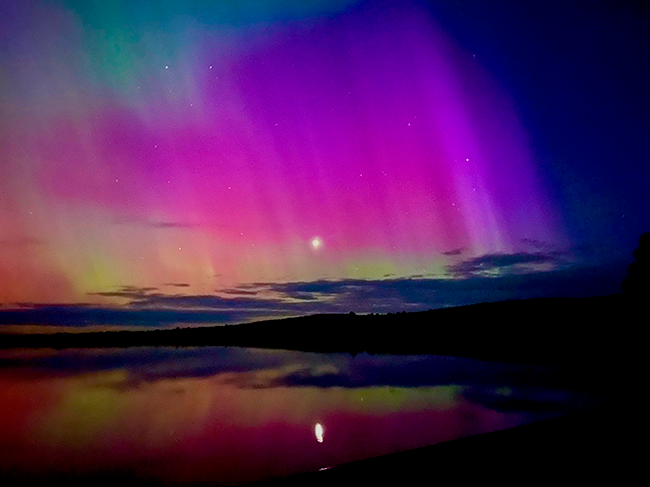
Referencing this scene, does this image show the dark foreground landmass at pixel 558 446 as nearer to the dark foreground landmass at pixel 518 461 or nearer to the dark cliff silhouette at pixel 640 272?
the dark foreground landmass at pixel 518 461

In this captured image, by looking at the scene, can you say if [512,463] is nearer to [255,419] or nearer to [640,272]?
[255,419]

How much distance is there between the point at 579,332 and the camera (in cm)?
4350

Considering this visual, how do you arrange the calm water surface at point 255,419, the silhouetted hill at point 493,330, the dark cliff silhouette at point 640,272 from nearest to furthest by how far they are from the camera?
the calm water surface at point 255,419, the silhouetted hill at point 493,330, the dark cliff silhouette at point 640,272

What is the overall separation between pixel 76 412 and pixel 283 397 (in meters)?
7.93

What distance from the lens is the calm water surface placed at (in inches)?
435

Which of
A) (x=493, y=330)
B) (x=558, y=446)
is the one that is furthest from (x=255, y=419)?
(x=493, y=330)

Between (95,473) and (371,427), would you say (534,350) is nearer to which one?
(371,427)

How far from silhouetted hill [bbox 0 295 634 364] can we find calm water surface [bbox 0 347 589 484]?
40.8ft

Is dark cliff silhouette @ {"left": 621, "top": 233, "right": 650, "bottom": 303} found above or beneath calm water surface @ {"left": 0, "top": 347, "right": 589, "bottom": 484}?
above

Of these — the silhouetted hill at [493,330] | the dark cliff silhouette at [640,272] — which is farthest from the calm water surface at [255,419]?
the dark cliff silhouette at [640,272]

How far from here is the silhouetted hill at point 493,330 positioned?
36375 millimetres

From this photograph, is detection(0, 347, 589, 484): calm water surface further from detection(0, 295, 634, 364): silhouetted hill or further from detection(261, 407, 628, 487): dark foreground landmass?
detection(0, 295, 634, 364): silhouetted hill

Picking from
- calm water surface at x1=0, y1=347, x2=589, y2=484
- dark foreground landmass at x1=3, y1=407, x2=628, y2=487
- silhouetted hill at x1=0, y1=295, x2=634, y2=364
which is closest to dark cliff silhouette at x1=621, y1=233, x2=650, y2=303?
silhouetted hill at x1=0, y1=295, x2=634, y2=364

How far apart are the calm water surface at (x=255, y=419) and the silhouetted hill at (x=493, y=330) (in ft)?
40.8
